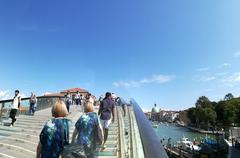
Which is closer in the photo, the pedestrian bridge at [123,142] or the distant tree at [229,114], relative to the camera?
the pedestrian bridge at [123,142]

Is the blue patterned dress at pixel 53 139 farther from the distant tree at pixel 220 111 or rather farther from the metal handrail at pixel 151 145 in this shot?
the distant tree at pixel 220 111

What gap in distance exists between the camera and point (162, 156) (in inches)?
98.4

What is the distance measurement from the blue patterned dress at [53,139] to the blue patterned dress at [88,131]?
1.37ft

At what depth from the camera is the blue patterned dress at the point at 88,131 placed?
3780 millimetres

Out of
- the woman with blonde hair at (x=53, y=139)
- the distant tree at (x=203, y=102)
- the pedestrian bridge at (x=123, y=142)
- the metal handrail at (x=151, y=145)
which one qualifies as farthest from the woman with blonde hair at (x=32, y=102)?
the distant tree at (x=203, y=102)

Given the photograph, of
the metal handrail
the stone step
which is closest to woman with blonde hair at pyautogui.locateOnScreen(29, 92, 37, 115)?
the stone step

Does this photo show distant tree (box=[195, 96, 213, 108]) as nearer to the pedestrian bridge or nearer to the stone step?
the pedestrian bridge

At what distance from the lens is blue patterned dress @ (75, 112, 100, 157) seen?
378cm

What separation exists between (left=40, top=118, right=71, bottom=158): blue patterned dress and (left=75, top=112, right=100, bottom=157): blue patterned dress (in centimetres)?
42

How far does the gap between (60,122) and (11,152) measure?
499 cm

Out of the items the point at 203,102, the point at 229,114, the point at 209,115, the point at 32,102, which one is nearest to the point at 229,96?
the point at 203,102

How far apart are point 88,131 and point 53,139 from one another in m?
0.72

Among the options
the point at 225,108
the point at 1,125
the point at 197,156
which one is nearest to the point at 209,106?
the point at 225,108

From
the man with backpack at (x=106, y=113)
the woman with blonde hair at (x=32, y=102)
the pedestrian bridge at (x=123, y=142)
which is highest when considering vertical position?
the woman with blonde hair at (x=32, y=102)
